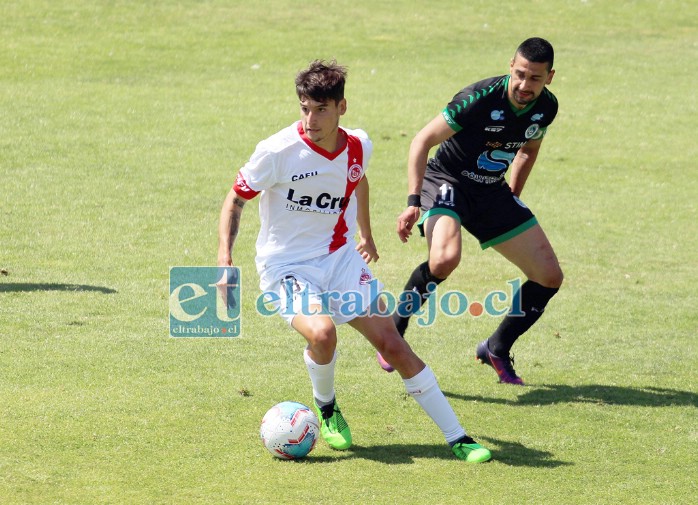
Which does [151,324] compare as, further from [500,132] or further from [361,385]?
[500,132]

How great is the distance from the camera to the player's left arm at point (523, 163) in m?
8.45

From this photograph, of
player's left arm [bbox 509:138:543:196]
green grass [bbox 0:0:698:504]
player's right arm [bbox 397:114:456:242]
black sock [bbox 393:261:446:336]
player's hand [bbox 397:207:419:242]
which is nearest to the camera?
green grass [bbox 0:0:698:504]

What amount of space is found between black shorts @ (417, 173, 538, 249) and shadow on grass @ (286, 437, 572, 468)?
1.96 meters

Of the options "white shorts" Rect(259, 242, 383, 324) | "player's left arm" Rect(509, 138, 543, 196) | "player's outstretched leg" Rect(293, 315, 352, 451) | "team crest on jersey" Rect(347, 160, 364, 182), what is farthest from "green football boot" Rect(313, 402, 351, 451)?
"player's left arm" Rect(509, 138, 543, 196)

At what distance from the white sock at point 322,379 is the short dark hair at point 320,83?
5.29 ft

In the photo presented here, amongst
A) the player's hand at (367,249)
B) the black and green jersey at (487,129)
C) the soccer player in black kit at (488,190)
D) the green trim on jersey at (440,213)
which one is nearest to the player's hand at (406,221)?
the soccer player in black kit at (488,190)

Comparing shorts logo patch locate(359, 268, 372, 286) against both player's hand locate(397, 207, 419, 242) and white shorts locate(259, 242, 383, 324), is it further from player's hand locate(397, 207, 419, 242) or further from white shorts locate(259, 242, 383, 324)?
player's hand locate(397, 207, 419, 242)

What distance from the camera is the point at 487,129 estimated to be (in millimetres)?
8023

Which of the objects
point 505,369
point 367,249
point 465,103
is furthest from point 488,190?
point 367,249

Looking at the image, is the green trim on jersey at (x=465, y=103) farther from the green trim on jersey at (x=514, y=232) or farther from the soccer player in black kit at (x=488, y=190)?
the green trim on jersey at (x=514, y=232)

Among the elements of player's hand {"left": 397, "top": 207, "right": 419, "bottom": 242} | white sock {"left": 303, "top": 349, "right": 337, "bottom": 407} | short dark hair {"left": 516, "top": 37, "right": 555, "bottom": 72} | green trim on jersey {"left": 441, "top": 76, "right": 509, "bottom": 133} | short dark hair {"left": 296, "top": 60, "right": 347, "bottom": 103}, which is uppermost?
short dark hair {"left": 516, "top": 37, "right": 555, "bottom": 72}

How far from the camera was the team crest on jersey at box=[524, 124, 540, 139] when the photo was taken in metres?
8.10

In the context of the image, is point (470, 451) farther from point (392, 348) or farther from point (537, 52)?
point (537, 52)

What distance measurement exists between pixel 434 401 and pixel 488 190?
2332 millimetres
